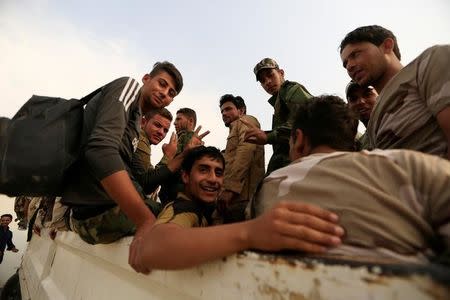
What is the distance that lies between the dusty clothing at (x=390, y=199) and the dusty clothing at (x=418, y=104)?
588 mm

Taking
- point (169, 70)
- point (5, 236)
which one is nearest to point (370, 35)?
point (169, 70)

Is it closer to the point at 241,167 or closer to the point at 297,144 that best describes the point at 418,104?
the point at 297,144

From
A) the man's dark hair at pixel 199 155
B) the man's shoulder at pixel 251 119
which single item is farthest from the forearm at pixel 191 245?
the man's shoulder at pixel 251 119

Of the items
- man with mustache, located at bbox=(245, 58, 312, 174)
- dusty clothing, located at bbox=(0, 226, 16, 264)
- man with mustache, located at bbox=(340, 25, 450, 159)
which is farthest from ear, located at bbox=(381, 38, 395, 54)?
dusty clothing, located at bbox=(0, 226, 16, 264)

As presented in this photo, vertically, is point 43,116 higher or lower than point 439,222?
higher

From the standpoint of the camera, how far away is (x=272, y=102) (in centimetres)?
288

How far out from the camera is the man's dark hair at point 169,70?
6.26 feet

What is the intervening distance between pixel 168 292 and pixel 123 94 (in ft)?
2.88

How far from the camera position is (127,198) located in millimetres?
1125

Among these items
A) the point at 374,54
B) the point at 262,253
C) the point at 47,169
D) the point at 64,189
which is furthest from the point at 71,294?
the point at 374,54

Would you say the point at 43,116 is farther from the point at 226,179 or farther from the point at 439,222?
the point at 226,179

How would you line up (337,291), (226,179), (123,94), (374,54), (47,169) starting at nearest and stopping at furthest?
(337,291), (47,169), (123,94), (374,54), (226,179)

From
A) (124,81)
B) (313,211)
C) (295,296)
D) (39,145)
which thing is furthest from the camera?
(124,81)

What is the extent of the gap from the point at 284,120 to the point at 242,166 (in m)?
0.57
